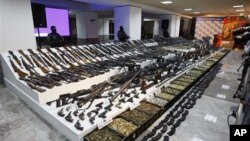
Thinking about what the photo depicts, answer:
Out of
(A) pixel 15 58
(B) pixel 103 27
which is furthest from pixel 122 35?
(B) pixel 103 27

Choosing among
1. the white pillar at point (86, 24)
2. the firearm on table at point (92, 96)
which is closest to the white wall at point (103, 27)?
the white pillar at point (86, 24)

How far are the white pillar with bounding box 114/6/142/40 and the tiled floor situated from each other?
5623mm

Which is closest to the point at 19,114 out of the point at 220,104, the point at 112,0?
the point at 220,104

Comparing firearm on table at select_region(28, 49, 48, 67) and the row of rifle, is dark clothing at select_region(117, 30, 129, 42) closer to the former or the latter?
the row of rifle

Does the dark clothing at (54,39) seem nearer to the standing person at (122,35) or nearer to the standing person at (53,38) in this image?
the standing person at (53,38)

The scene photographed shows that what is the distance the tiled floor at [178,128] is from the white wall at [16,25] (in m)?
1.44

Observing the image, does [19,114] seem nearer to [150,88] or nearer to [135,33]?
[150,88]

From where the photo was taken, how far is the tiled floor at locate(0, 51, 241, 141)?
6.76ft

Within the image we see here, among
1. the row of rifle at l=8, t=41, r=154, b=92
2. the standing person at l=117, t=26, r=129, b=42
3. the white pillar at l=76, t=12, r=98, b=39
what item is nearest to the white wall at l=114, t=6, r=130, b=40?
the standing person at l=117, t=26, r=129, b=42

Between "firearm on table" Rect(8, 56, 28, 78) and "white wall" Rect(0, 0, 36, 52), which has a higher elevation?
"white wall" Rect(0, 0, 36, 52)

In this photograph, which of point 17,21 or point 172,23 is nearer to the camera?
point 17,21

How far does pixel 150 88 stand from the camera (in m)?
3.23

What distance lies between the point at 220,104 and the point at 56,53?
13.9ft

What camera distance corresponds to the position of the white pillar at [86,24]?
1180 centimetres
